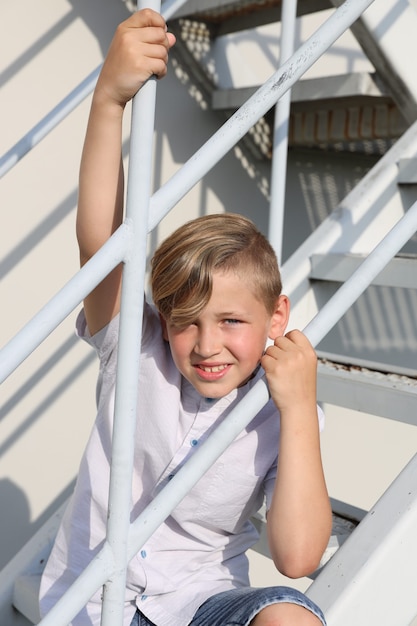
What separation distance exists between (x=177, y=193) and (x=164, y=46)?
16 centimetres

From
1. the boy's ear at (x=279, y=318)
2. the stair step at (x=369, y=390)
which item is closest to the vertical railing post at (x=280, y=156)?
the stair step at (x=369, y=390)

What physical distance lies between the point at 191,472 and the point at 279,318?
14.0 inches

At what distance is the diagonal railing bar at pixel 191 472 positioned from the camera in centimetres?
85

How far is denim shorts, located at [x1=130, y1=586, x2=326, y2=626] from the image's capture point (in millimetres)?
988

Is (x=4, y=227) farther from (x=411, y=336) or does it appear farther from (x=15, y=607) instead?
(x=411, y=336)

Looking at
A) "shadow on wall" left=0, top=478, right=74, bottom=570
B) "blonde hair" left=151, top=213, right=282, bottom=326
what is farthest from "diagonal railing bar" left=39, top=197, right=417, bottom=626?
"shadow on wall" left=0, top=478, right=74, bottom=570

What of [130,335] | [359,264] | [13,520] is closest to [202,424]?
[130,335]

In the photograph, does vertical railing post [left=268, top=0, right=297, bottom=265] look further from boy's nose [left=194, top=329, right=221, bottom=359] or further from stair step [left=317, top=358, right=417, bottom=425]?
boy's nose [left=194, top=329, right=221, bottom=359]

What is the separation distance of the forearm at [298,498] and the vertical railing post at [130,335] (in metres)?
0.24

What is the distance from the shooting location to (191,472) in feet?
2.94

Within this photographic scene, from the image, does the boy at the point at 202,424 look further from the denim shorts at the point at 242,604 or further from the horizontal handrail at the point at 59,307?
the horizontal handrail at the point at 59,307

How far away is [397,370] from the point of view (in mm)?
1494

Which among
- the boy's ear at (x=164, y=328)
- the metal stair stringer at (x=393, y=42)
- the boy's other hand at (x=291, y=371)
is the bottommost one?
the boy's ear at (x=164, y=328)

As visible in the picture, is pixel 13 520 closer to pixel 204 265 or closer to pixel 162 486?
pixel 162 486
